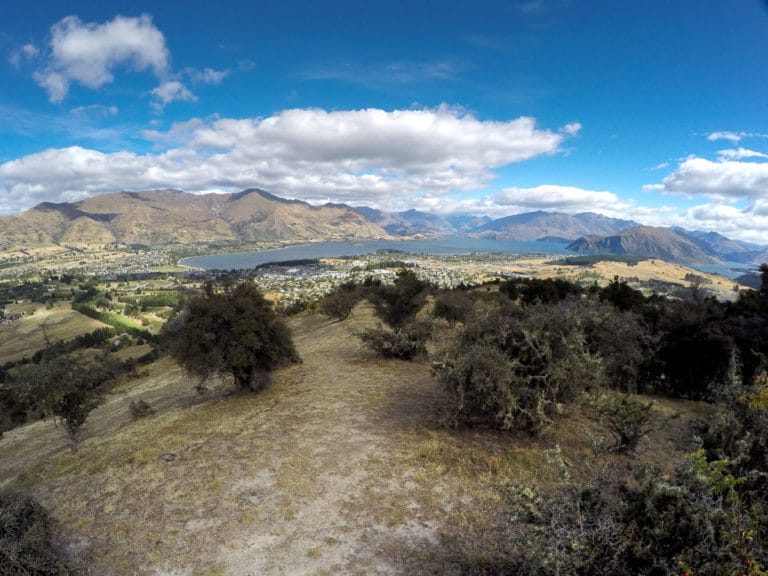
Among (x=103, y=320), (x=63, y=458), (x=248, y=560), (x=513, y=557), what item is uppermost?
(x=513, y=557)

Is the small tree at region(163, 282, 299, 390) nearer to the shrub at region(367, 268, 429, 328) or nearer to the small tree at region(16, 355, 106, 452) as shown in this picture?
the small tree at region(16, 355, 106, 452)

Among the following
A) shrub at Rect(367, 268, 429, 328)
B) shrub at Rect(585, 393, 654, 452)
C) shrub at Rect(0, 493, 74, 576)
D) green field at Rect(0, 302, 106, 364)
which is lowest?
green field at Rect(0, 302, 106, 364)

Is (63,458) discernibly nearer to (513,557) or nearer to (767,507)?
(513,557)

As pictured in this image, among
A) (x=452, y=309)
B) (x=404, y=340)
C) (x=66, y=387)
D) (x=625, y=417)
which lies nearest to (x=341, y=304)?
(x=452, y=309)

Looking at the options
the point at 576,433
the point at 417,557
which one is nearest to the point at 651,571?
the point at 417,557

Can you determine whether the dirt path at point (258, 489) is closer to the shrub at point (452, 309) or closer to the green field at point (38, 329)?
the shrub at point (452, 309)

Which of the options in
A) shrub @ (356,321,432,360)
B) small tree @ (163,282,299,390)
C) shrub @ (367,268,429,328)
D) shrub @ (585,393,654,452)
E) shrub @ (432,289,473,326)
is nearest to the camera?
shrub @ (585,393,654,452)

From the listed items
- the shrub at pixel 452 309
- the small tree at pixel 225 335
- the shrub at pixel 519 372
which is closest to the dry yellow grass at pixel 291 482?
the shrub at pixel 519 372

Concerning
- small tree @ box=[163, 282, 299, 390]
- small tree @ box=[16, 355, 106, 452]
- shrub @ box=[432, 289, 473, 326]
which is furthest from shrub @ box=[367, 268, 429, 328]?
small tree @ box=[16, 355, 106, 452]
